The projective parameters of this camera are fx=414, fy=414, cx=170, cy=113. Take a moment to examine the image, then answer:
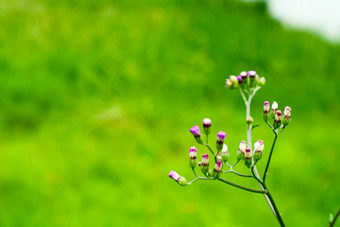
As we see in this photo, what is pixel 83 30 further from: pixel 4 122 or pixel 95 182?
pixel 95 182

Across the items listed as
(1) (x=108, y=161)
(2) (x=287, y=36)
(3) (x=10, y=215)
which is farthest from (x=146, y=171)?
(2) (x=287, y=36)

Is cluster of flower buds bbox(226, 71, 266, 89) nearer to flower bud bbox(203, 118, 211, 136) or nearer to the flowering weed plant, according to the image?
the flowering weed plant

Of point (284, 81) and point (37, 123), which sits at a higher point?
point (284, 81)

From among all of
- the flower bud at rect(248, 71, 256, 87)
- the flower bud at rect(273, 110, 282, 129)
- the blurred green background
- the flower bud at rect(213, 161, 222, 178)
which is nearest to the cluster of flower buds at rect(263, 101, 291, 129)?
the flower bud at rect(273, 110, 282, 129)

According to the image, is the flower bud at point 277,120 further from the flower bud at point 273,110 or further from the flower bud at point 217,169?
the flower bud at point 217,169

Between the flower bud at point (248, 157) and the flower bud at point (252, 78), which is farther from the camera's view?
the flower bud at point (252, 78)

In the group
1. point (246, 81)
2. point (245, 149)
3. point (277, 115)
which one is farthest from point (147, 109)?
point (245, 149)

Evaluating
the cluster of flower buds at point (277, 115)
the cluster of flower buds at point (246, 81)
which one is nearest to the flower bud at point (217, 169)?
the cluster of flower buds at point (277, 115)

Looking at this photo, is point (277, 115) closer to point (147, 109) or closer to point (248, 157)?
point (248, 157)
